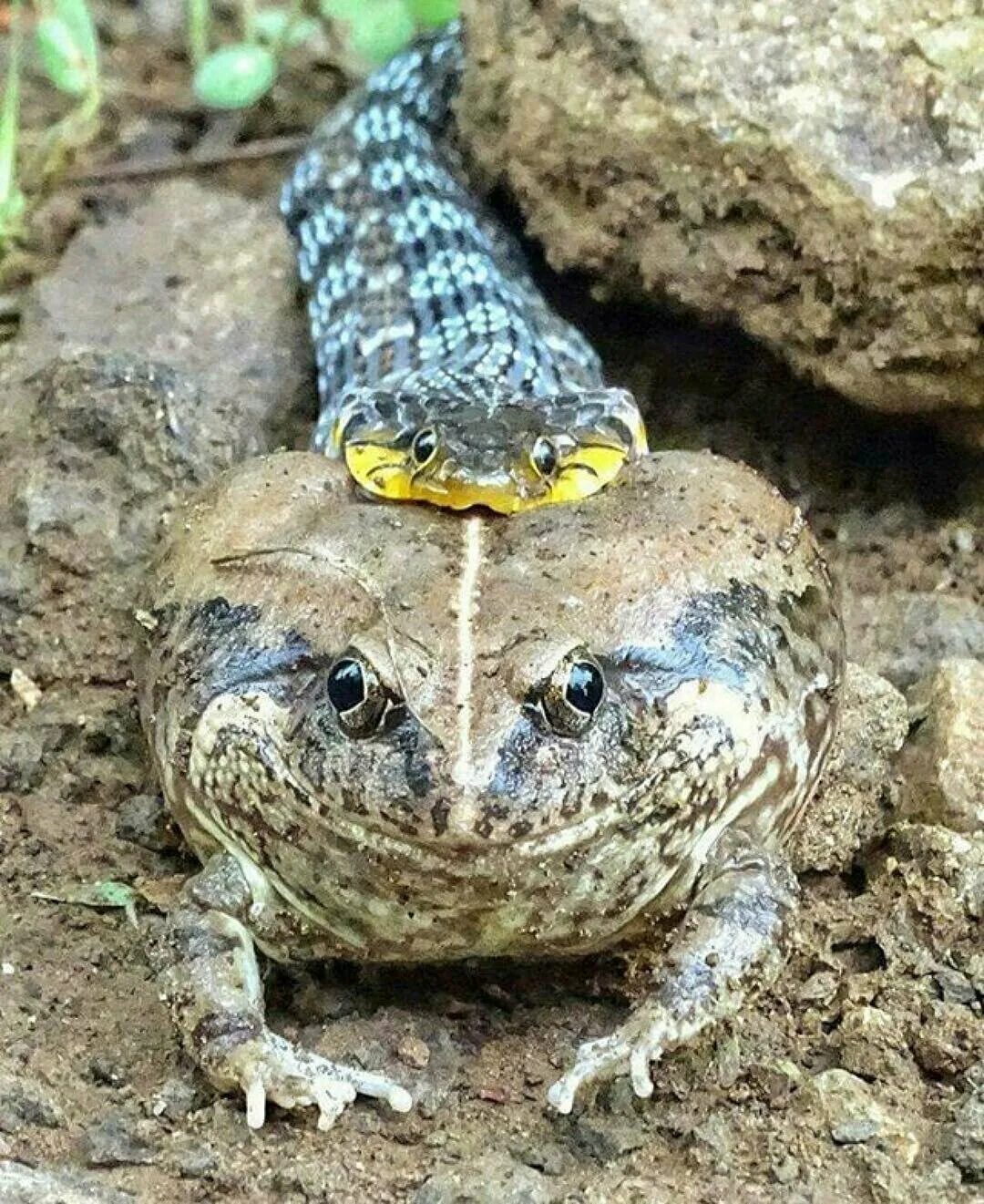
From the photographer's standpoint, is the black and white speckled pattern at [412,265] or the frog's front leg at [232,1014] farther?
the black and white speckled pattern at [412,265]

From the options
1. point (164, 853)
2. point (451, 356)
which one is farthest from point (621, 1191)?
point (451, 356)

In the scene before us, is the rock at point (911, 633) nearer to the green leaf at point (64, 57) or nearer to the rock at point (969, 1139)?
the rock at point (969, 1139)

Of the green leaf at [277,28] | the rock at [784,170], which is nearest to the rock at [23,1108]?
the rock at [784,170]

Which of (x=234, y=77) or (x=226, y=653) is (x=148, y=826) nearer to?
(x=226, y=653)

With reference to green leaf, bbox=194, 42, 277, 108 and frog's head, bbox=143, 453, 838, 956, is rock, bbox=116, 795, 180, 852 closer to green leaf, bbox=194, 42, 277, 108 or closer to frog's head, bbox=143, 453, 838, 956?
frog's head, bbox=143, 453, 838, 956

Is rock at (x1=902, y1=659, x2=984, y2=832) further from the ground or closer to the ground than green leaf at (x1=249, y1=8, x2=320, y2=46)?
closer to the ground

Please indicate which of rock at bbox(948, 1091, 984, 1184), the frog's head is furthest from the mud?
the frog's head
